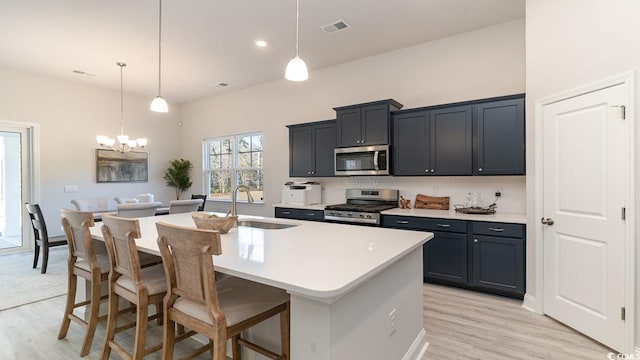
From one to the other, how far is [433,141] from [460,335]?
2.22 metres

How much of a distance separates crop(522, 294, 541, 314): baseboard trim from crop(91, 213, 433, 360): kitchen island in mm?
1342

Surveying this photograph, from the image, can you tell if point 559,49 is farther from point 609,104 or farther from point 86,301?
point 86,301

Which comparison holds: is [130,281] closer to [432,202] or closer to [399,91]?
[432,202]

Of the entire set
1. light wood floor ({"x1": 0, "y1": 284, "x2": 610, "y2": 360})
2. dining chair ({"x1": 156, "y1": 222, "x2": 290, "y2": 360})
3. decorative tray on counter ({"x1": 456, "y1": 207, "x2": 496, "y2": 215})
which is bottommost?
light wood floor ({"x1": 0, "y1": 284, "x2": 610, "y2": 360})

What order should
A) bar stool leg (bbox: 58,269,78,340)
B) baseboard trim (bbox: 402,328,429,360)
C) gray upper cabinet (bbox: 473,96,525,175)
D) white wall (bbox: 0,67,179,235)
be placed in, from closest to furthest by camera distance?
baseboard trim (bbox: 402,328,429,360) → bar stool leg (bbox: 58,269,78,340) → gray upper cabinet (bbox: 473,96,525,175) → white wall (bbox: 0,67,179,235)

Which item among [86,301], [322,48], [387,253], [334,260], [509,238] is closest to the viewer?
[334,260]

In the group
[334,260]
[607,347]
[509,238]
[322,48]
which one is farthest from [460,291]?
[322,48]

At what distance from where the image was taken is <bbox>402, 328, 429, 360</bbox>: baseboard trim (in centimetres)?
209

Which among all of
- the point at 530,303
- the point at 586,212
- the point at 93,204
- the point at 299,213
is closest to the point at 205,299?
the point at 586,212

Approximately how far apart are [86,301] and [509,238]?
4.02 meters

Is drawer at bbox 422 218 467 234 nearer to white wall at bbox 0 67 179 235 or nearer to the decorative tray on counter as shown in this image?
the decorative tray on counter

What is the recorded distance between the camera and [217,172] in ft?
22.9

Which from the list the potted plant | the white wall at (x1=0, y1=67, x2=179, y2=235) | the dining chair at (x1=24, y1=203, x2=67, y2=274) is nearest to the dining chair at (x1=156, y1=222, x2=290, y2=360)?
the dining chair at (x1=24, y1=203, x2=67, y2=274)

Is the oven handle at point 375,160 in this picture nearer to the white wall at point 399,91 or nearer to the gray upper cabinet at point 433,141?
the gray upper cabinet at point 433,141
